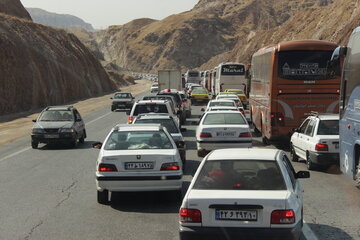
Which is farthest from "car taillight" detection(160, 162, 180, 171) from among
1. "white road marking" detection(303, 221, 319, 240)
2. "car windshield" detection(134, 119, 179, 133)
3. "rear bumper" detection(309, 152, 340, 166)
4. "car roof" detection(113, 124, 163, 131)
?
"car windshield" detection(134, 119, 179, 133)

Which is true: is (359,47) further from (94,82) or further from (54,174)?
(94,82)

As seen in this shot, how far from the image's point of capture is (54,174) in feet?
47.8

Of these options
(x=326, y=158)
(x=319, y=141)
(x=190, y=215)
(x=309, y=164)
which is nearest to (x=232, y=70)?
(x=309, y=164)

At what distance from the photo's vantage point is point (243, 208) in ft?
21.1

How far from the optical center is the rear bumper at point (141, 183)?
1006cm

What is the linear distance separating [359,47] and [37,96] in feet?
164

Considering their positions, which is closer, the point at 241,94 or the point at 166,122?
→ the point at 166,122

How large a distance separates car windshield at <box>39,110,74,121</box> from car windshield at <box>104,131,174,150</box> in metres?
11.5

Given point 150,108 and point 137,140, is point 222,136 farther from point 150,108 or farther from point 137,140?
point 137,140

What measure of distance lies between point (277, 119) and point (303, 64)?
205 cm

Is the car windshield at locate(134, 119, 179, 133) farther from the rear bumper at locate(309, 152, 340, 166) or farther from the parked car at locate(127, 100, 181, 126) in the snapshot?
the rear bumper at locate(309, 152, 340, 166)

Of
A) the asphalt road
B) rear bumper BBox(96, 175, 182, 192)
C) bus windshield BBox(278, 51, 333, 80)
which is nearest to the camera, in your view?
the asphalt road

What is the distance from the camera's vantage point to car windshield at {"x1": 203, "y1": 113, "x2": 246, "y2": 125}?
17672mm

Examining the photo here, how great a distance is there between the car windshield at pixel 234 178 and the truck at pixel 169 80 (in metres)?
47.9
